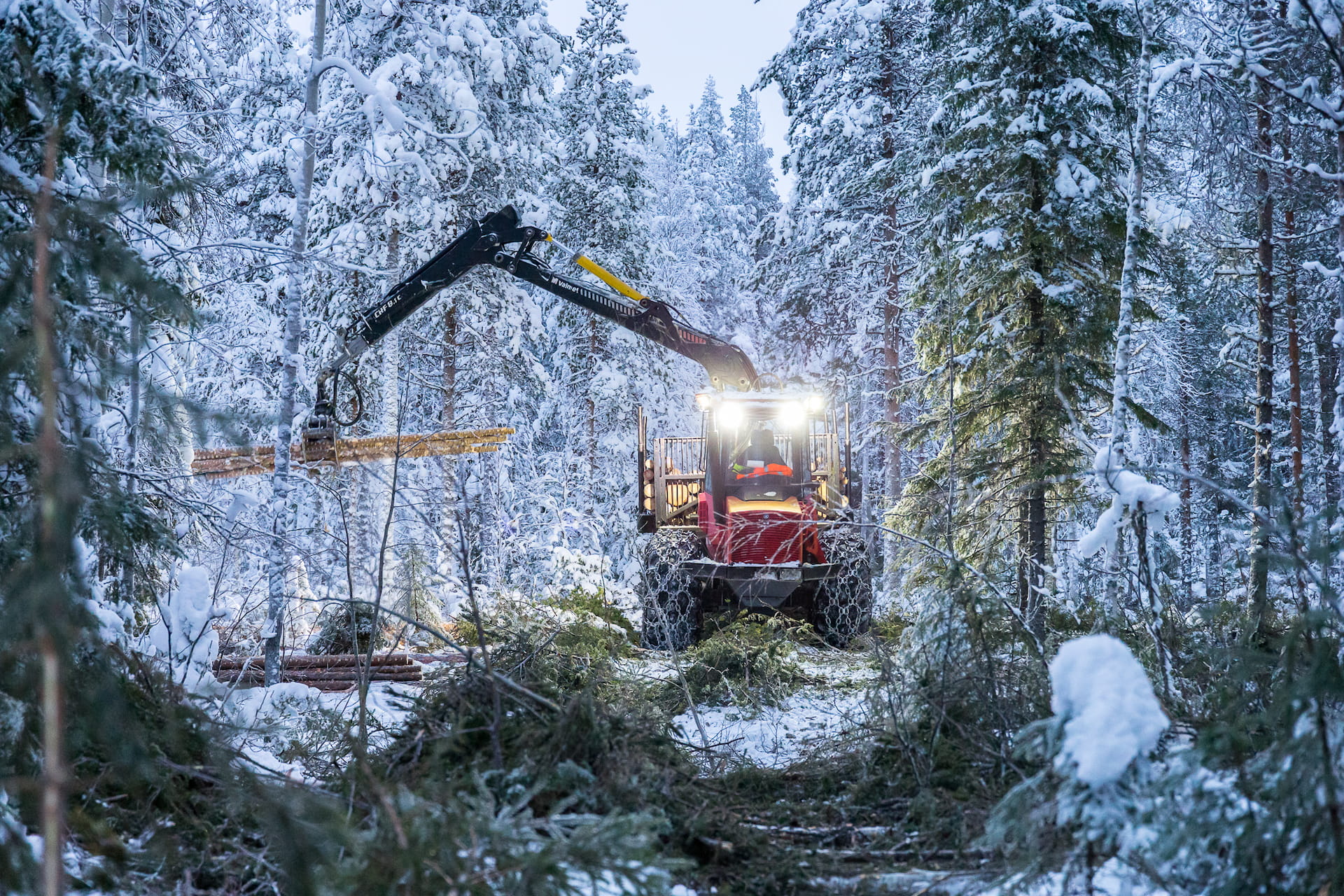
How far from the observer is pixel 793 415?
12.6 m

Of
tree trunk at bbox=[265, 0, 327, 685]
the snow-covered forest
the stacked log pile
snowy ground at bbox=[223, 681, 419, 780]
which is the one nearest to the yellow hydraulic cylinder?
the snow-covered forest

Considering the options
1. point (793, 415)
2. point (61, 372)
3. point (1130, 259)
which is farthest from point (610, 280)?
point (61, 372)

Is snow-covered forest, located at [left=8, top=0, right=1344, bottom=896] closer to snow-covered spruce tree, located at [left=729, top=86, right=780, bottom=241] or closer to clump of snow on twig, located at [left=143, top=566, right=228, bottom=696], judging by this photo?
clump of snow on twig, located at [left=143, top=566, right=228, bottom=696]

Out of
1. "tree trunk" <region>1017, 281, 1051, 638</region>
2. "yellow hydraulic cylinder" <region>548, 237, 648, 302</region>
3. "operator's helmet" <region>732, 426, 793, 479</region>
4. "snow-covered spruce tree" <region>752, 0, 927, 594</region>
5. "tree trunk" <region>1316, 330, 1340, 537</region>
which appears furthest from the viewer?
"snow-covered spruce tree" <region>752, 0, 927, 594</region>

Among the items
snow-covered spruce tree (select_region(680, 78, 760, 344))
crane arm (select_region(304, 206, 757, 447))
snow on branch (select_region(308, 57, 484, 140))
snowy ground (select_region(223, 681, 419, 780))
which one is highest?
snow-covered spruce tree (select_region(680, 78, 760, 344))

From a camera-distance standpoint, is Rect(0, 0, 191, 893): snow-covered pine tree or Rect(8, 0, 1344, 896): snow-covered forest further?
Rect(8, 0, 1344, 896): snow-covered forest

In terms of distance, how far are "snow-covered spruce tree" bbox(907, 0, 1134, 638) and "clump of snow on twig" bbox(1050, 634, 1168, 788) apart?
6.23 metres

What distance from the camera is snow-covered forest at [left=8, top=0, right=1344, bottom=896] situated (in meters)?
2.62

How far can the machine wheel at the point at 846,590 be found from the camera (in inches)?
440

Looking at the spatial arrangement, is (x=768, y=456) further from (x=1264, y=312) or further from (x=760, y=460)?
(x=1264, y=312)

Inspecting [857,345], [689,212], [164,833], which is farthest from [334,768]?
[689,212]

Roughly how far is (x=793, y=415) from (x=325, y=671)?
686 centimetres

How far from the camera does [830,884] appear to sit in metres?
3.36

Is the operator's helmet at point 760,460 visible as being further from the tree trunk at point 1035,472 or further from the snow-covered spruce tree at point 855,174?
the tree trunk at point 1035,472
